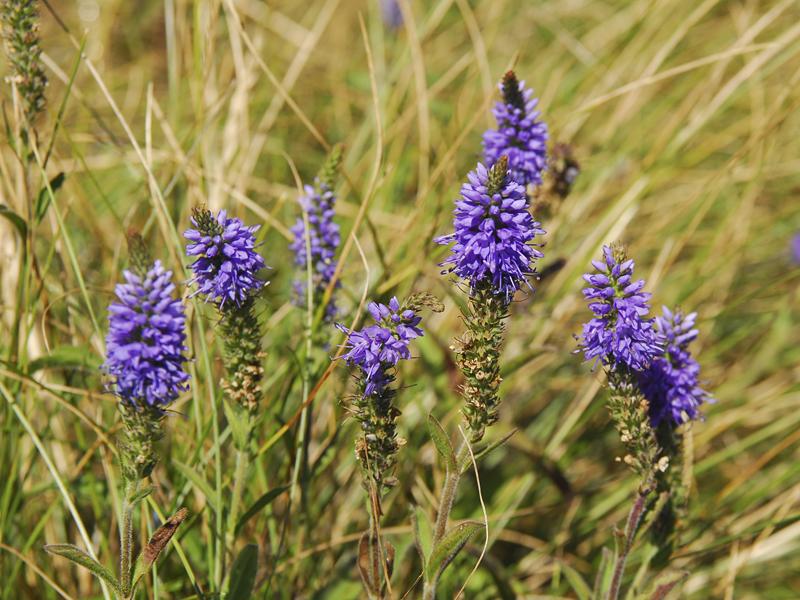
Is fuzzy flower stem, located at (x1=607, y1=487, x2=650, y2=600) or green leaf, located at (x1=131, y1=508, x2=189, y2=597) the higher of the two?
fuzzy flower stem, located at (x1=607, y1=487, x2=650, y2=600)

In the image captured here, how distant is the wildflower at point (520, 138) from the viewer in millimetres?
3027

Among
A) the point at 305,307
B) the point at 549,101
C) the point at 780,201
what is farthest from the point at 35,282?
the point at 780,201

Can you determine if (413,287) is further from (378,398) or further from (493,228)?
Result: (493,228)

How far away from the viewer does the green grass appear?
314 cm

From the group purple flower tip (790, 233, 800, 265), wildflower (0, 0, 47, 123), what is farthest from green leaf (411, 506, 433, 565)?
purple flower tip (790, 233, 800, 265)

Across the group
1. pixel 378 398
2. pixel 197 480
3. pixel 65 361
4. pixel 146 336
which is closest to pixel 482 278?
pixel 378 398

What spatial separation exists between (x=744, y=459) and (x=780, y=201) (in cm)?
220

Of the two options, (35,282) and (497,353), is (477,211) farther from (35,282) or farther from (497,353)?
(35,282)

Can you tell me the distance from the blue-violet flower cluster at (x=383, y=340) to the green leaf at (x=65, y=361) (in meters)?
1.28

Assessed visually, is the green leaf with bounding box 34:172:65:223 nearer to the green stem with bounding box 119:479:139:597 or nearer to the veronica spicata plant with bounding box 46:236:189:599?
the veronica spicata plant with bounding box 46:236:189:599

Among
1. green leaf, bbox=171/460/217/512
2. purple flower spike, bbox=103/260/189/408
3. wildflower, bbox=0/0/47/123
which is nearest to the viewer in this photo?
purple flower spike, bbox=103/260/189/408

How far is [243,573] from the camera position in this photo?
2586mm

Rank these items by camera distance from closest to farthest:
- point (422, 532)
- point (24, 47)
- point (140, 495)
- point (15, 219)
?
point (140, 495) → point (422, 532) → point (24, 47) → point (15, 219)

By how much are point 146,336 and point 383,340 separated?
2.10ft
